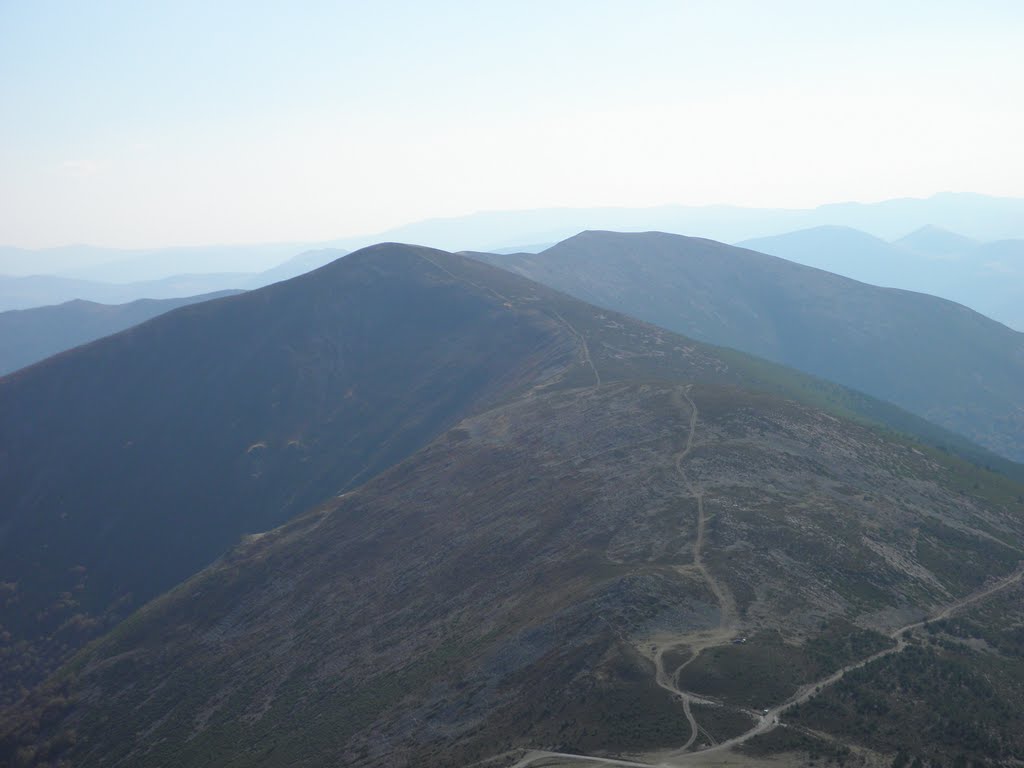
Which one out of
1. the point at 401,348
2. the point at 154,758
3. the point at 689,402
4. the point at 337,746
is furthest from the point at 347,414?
the point at 337,746

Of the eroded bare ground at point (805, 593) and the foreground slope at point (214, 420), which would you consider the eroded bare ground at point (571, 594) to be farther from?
the foreground slope at point (214, 420)

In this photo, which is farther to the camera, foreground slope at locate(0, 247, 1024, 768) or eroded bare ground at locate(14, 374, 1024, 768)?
eroded bare ground at locate(14, 374, 1024, 768)

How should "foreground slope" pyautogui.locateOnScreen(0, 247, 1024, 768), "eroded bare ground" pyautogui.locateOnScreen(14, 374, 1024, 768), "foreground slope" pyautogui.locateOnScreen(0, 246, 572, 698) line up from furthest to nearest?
"foreground slope" pyautogui.locateOnScreen(0, 246, 572, 698)
"eroded bare ground" pyautogui.locateOnScreen(14, 374, 1024, 768)
"foreground slope" pyautogui.locateOnScreen(0, 247, 1024, 768)

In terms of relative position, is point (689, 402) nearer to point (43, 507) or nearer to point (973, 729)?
point (973, 729)

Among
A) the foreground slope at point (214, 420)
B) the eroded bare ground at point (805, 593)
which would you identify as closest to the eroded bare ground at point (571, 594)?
the eroded bare ground at point (805, 593)

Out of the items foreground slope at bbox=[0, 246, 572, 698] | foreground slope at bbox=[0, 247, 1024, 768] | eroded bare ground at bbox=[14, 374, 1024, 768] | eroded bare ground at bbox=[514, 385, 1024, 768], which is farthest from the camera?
foreground slope at bbox=[0, 246, 572, 698]

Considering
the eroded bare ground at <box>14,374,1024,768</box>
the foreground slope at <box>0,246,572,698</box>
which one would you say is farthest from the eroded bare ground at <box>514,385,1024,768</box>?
the foreground slope at <box>0,246,572,698</box>

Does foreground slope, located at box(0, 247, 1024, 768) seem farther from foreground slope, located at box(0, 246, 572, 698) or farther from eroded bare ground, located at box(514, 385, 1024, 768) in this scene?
foreground slope, located at box(0, 246, 572, 698)
